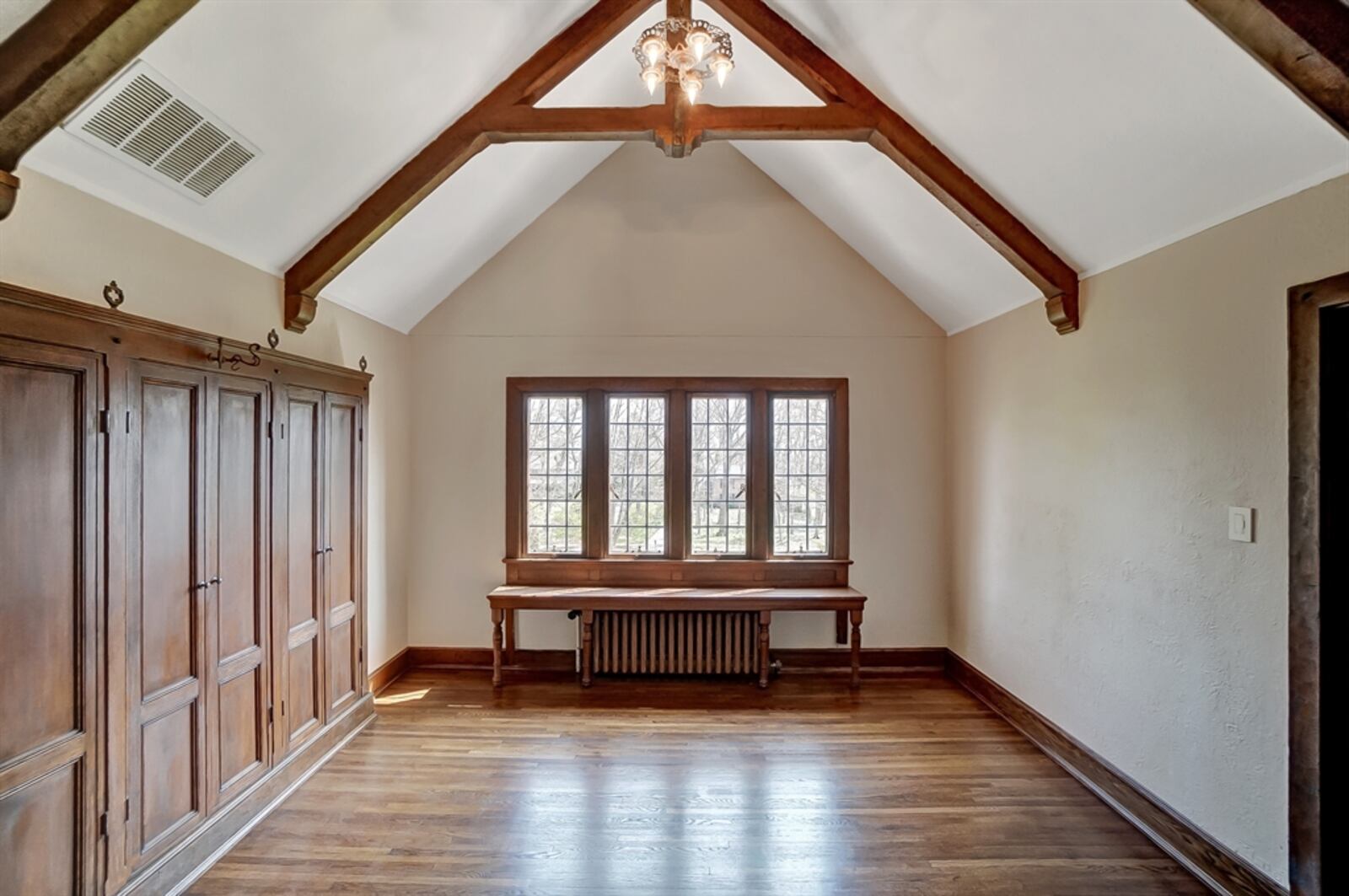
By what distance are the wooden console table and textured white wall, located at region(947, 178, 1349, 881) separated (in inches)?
38.8

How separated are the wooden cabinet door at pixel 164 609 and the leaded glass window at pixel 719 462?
A: 9.89 feet

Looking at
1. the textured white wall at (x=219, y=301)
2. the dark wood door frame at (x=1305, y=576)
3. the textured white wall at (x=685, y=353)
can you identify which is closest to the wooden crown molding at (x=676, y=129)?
the textured white wall at (x=219, y=301)

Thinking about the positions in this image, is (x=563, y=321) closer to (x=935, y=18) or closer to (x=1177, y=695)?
(x=935, y=18)

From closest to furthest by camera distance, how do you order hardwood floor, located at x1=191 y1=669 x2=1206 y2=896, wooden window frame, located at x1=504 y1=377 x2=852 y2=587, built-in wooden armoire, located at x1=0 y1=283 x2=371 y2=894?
built-in wooden armoire, located at x1=0 y1=283 x2=371 y2=894, hardwood floor, located at x1=191 y1=669 x2=1206 y2=896, wooden window frame, located at x1=504 y1=377 x2=852 y2=587

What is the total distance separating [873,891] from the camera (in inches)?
90.5

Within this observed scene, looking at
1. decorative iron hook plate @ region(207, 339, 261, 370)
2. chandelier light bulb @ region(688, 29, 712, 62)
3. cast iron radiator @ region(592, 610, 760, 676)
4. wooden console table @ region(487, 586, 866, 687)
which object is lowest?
cast iron radiator @ region(592, 610, 760, 676)

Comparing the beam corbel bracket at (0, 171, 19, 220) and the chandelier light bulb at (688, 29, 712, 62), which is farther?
the chandelier light bulb at (688, 29, 712, 62)

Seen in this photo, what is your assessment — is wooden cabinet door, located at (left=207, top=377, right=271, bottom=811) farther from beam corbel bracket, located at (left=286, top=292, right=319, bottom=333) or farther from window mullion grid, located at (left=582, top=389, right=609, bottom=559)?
window mullion grid, located at (left=582, top=389, right=609, bottom=559)

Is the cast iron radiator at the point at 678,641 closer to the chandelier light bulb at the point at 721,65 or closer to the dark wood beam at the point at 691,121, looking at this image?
the dark wood beam at the point at 691,121

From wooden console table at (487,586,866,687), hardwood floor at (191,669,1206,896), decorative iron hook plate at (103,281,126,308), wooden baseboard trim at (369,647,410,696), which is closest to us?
decorative iron hook plate at (103,281,126,308)

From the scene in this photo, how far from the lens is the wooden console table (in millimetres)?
4215

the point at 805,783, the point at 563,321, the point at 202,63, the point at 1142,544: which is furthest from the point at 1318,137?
the point at 563,321

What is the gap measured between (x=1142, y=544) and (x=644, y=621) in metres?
2.91

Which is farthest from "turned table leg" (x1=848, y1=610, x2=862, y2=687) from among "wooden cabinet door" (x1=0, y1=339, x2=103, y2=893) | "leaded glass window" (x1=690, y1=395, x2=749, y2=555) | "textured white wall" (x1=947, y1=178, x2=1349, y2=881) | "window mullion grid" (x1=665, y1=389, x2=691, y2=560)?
"wooden cabinet door" (x1=0, y1=339, x2=103, y2=893)
